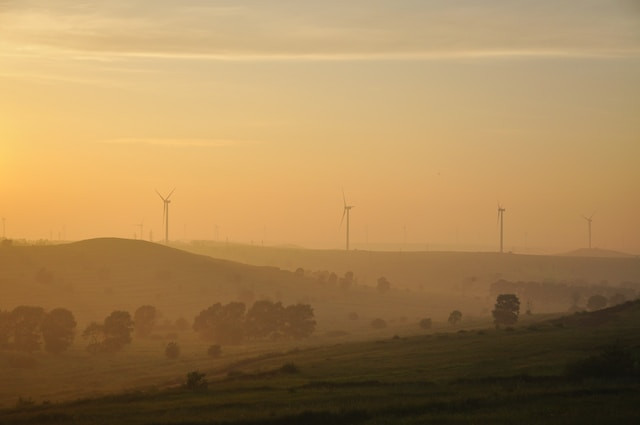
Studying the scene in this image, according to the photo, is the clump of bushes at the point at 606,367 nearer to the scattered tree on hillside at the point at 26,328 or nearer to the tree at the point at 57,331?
the tree at the point at 57,331

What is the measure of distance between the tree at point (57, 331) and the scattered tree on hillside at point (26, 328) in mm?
1706

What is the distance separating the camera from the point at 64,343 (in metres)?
166

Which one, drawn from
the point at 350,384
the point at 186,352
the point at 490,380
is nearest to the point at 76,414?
the point at 350,384

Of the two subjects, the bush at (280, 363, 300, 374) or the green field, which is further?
the bush at (280, 363, 300, 374)

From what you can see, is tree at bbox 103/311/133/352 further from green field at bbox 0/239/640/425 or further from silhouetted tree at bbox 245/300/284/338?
green field at bbox 0/239/640/425

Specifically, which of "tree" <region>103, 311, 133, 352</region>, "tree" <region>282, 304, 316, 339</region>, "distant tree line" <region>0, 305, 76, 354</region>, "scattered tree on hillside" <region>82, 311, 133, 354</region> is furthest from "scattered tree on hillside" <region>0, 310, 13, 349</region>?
"tree" <region>282, 304, 316, 339</region>

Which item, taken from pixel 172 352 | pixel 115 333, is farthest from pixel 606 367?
pixel 115 333

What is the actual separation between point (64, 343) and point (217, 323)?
37170mm

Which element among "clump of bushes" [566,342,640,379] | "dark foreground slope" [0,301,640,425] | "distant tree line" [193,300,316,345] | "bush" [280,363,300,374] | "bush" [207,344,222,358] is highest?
"clump of bushes" [566,342,640,379]

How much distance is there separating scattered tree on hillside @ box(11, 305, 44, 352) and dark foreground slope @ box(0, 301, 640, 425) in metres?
68.3

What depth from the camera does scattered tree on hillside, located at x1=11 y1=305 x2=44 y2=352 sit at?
6501 inches

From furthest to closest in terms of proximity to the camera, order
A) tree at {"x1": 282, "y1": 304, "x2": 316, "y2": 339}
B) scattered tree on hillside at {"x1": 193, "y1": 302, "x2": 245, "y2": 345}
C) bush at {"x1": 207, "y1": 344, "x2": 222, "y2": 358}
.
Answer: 1. tree at {"x1": 282, "y1": 304, "x2": 316, "y2": 339}
2. scattered tree on hillside at {"x1": 193, "y1": 302, "x2": 245, "y2": 345}
3. bush at {"x1": 207, "y1": 344, "x2": 222, "y2": 358}

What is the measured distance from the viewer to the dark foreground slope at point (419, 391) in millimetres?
58219

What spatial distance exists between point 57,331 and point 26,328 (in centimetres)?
694
